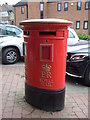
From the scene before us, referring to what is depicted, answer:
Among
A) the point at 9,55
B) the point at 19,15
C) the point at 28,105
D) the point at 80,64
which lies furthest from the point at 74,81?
the point at 19,15

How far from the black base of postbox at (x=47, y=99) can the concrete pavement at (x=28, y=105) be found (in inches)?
3.7

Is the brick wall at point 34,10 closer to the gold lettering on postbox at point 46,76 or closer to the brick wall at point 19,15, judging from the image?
the brick wall at point 19,15

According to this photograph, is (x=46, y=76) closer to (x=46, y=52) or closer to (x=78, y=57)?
(x=46, y=52)

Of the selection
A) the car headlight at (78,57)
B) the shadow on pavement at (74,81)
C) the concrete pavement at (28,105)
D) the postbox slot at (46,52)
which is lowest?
the concrete pavement at (28,105)

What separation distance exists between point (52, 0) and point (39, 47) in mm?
29826

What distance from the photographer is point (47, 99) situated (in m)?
3.12

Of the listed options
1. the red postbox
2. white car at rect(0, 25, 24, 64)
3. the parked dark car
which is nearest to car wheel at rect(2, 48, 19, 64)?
white car at rect(0, 25, 24, 64)

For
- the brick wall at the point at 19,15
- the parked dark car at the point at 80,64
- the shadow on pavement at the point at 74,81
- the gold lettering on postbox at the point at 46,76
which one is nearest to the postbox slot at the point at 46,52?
the gold lettering on postbox at the point at 46,76

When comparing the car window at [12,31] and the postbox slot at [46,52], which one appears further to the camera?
the car window at [12,31]

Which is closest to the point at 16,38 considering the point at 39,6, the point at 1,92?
the point at 1,92

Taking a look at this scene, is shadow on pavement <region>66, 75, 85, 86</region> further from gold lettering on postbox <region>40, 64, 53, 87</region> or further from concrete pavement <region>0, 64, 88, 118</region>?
gold lettering on postbox <region>40, 64, 53, 87</region>

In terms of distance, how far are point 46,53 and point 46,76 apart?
16.8 inches

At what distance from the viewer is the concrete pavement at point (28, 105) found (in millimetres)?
→ 3053

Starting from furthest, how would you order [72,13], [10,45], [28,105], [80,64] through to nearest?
1. [72,13]
2. [10,45]
3. [80,64]
4. [28,105]
